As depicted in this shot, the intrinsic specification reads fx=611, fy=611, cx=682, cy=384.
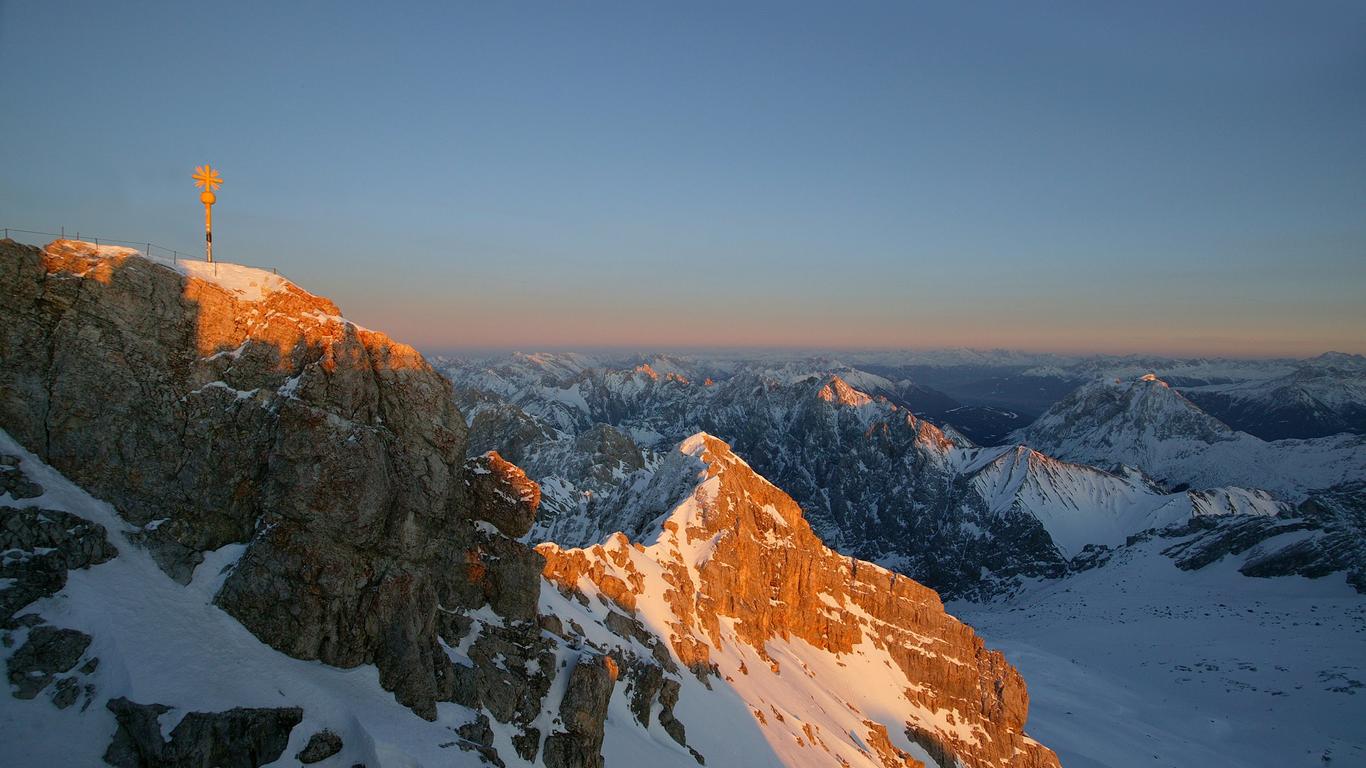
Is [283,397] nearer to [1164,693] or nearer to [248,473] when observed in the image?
[248,473]

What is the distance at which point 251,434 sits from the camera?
2806 cm

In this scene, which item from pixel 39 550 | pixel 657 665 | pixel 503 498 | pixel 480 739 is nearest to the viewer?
pixel 39 550

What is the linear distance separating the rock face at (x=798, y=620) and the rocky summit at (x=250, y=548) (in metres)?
29.8

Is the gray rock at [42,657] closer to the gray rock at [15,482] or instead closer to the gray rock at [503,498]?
the gray rock at [15,482]

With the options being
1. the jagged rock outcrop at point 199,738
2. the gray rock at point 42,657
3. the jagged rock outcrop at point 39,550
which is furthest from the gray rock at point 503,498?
the gray rock at point 42,657

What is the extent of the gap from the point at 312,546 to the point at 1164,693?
200m

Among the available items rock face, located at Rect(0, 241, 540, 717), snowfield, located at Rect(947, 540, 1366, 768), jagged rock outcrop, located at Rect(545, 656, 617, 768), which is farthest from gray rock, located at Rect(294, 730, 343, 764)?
snowfield, located at Rect(947, 540, 1366, 768)

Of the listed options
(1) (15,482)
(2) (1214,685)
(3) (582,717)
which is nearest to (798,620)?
(3) (582,717)

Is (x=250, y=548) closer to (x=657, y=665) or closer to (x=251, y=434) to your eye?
(x=251, y=434)

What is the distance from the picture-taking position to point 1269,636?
171 metres

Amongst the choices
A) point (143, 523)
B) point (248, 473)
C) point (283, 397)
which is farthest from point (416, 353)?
point (143, 523)

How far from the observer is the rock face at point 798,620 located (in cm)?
7200

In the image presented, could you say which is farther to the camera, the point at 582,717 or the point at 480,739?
the point at 582,717

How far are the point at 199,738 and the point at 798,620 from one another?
9056 cm
